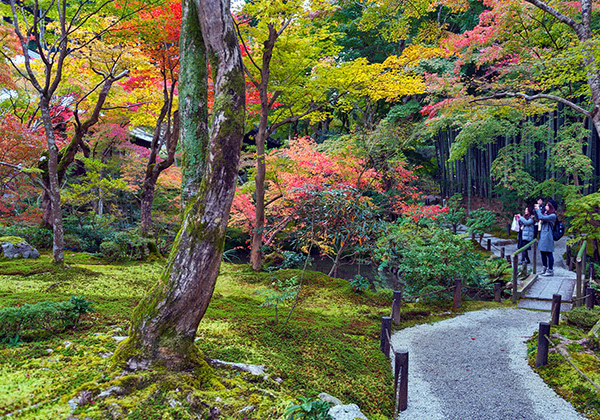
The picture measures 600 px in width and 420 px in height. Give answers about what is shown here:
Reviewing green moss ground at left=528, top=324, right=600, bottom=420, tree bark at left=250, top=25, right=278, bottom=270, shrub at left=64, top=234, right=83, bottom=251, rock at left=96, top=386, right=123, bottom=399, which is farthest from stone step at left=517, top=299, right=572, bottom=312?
shrub at left=64, top=234, right=83, bottom=251

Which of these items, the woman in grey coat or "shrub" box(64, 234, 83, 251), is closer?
the woman in grey coat

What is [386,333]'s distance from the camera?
169 inches

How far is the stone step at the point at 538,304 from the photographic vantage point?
285 inches

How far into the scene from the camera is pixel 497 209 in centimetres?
1739

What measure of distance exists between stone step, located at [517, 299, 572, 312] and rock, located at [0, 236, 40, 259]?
11.0 metres

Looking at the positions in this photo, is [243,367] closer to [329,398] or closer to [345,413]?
[329,398]

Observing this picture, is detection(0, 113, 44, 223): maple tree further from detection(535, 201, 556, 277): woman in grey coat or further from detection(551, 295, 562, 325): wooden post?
detection(535, 201, 556, 277): woman in grey coat

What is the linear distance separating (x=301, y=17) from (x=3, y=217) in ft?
34.4

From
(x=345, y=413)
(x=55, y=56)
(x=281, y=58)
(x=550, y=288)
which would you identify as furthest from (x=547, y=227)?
(x=55, y=56)

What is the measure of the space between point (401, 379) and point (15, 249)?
853cm

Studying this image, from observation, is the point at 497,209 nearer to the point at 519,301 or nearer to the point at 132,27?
the point at 519,301

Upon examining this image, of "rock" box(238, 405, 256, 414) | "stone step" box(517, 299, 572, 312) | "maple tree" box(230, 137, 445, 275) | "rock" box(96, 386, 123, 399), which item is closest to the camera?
"rock" box(96, 386, 123, 399)

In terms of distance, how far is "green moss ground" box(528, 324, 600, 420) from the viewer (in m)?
3.61

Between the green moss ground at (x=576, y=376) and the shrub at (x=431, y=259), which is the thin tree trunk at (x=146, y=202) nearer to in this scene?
the shrub at (x=431, y=259)
